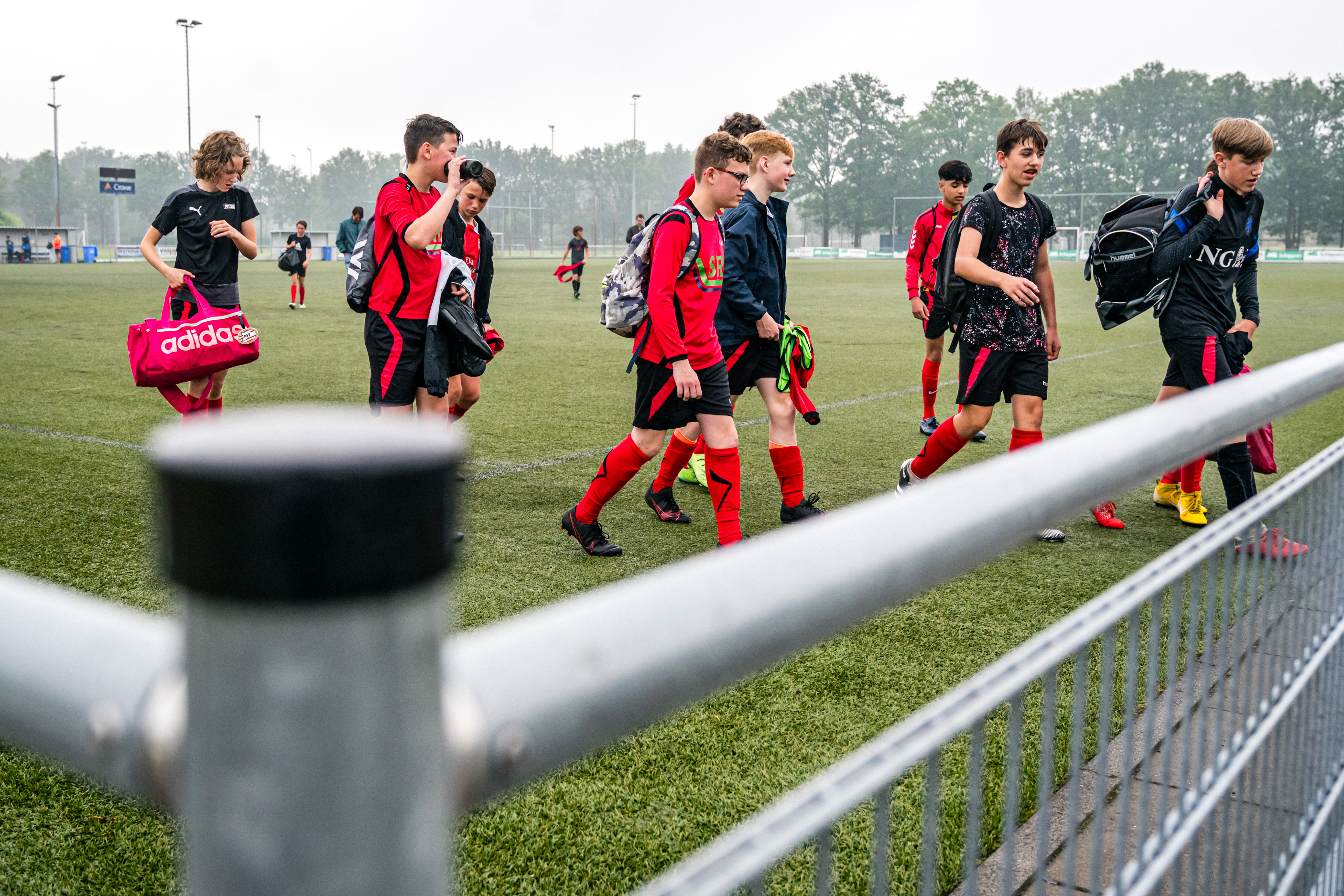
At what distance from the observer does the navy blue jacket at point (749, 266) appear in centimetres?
558

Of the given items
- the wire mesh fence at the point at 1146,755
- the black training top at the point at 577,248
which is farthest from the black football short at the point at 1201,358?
the black training top at the point at 577,248

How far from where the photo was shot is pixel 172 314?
275 inches

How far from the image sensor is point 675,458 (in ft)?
19.6


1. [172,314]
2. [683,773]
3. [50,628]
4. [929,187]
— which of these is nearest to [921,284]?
[172,314]

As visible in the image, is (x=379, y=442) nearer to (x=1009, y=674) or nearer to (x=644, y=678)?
(x=644, y=678)

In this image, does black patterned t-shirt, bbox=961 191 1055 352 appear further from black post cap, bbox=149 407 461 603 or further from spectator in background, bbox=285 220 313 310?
spectator in background, bbox=285 220 313 310

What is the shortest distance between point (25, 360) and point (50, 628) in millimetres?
13520

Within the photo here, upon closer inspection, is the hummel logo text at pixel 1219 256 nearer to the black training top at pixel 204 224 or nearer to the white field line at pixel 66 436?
the black training top at pixel 204 224

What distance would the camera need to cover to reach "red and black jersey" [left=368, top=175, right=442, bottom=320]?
5414 mm

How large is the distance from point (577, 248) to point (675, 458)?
2222 cm

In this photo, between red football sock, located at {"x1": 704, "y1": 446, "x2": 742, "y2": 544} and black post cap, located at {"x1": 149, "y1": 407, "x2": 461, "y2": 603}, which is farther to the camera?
red football sock, located at {"x1": 704, "y1": 446, "x2": 742, "y2": 544}

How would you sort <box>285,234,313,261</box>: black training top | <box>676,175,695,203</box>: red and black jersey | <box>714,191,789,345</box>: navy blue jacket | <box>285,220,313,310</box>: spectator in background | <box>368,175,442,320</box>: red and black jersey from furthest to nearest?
<box>285,234,313,261</box>: black training top
<box>285,220,313,310</box>: spectator in background
<box>714,191,789,345</box>: navy blue jacket
<box>368,175,442,320</box>: red and black jersey
<box>676,175,695,203</box>: red and black jersey

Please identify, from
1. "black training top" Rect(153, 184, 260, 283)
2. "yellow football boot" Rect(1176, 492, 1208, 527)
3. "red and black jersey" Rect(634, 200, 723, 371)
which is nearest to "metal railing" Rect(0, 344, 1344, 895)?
"red and black jersey" Rect(634, 200, 723, 371)

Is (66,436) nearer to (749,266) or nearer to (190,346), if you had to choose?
(190,346)
